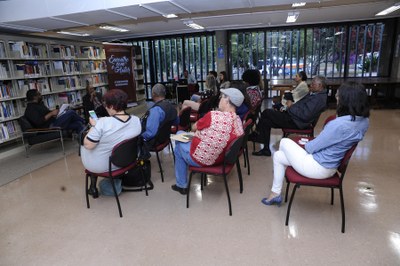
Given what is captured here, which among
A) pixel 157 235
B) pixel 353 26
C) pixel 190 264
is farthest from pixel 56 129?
pixel 353 26

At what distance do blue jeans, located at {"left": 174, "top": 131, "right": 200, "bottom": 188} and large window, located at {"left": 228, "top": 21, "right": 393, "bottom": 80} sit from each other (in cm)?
814


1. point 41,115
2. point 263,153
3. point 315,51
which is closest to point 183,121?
point 263,153

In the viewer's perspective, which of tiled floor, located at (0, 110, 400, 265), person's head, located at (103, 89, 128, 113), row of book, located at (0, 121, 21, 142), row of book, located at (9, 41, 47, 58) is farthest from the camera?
row of book, located at (9, 41, 47, 58)

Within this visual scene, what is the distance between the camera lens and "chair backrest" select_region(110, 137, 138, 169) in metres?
2.59

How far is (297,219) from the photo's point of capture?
8.41ft

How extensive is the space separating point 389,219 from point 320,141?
1.08 meters

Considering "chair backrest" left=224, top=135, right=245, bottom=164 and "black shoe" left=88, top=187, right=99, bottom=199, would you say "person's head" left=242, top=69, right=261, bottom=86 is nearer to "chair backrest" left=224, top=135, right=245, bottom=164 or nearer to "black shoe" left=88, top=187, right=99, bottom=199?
"chair backrest" left=224, top=135, right=245, bottom=164

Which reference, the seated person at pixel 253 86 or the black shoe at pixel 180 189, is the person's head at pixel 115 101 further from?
the seated person at pixel 253 86

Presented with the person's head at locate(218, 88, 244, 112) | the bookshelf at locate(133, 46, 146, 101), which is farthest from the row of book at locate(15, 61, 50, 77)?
the person's head at locate(218, 88, 244, 112)

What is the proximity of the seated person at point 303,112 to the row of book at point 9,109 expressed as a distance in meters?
4.73

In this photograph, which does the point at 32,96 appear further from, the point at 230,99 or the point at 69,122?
the point at 230,99

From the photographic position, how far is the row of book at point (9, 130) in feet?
16.3

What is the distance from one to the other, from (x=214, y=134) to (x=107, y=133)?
1053 mm

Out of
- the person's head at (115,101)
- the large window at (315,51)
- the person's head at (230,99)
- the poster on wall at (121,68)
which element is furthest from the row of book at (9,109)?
the large window at (315,51)
